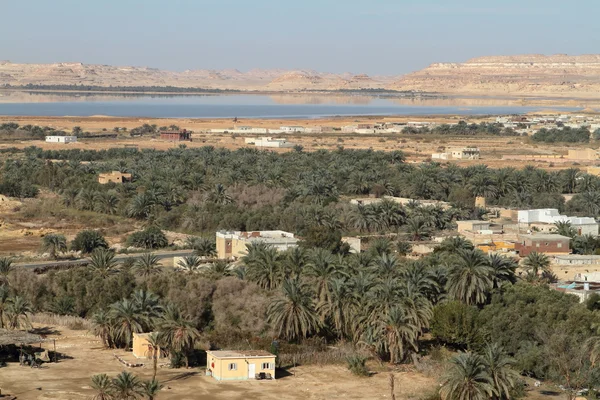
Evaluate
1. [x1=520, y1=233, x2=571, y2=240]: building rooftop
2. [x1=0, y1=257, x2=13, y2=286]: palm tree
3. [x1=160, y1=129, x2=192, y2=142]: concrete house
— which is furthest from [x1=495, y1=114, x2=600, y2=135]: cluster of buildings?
[x1=0, y1=257, x2=13, y2=286]: palm tree

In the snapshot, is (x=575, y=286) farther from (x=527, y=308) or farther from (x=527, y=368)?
(x=527, y=368)

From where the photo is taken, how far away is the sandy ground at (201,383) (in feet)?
109

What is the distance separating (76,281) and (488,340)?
17.0 metres

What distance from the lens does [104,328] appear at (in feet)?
127

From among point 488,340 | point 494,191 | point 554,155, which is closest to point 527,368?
point 488,340

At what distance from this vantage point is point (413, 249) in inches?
2229

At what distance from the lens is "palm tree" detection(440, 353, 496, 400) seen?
30875mm

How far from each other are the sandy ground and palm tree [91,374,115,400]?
1943 mm

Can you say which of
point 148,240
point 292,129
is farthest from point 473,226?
point 292,129

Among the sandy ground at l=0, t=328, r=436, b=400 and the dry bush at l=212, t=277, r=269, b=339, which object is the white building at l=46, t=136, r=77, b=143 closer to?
the dry bush at l=212, t=277, r=269, b=339

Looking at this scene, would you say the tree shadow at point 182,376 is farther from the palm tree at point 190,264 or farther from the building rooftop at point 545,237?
the building rooftop at point 545,237

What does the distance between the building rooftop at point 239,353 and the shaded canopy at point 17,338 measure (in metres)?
5.78

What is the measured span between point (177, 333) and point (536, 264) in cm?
1809

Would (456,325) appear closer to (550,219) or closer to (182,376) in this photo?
(182,376)
